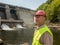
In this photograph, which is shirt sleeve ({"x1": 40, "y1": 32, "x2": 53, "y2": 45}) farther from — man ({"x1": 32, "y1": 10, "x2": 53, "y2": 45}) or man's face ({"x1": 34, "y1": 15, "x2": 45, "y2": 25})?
man's face ({"x1": 34, "y1": 15, "x2": 45, "y2": 25})

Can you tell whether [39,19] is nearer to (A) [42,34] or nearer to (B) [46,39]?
(A) [42,34]

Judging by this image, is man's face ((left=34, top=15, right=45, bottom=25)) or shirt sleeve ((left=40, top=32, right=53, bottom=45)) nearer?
shirt sleeve ((left=40, top=32, right=53, bottom=45))

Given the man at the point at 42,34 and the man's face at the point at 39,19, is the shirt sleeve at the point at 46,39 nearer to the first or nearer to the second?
the man at the point at 42,34

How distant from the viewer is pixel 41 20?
439cm

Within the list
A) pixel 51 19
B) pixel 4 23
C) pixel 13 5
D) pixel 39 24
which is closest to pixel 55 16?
pixel 51 19

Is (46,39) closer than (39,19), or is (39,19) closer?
(46,39)

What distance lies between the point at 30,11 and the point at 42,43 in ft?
258

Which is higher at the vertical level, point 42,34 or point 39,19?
point 39,19

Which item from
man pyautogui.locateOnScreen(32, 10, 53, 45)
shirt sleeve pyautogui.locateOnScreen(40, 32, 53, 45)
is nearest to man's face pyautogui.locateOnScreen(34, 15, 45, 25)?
man pyautogui.locateOnScreen(32, 10, 53, 45)

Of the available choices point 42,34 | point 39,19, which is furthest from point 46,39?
point 39,19

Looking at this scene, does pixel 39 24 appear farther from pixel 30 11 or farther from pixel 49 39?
pixel 30 11

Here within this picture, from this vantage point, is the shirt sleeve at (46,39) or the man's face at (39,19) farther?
the man's face at (39,19)

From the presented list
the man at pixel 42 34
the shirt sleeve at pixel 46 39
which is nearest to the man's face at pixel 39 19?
the man at pixel 42 34

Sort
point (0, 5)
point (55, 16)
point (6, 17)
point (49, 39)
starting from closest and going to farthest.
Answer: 1. point (49, 39)
2. point (55, 16)
3. point (6, 17)
4. point (0, 5)
